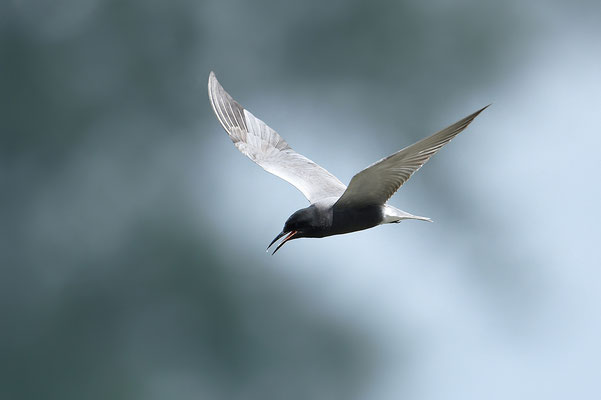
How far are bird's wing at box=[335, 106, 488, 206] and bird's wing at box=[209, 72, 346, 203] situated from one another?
2.60 feet

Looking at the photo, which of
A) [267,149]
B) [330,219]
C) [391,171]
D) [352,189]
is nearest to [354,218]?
[330,219]

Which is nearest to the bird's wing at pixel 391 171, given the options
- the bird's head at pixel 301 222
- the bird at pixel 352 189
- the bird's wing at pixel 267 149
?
the bird at pixel 352 189

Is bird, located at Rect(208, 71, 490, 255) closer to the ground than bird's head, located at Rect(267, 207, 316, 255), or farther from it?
farther from it

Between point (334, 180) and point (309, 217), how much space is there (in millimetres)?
1184

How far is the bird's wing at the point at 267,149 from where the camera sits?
18.7 feet

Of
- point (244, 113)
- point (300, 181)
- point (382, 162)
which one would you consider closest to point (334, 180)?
point (300, 181)

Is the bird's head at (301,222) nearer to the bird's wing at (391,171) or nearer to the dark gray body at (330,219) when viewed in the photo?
the dark gray body at (330,219)

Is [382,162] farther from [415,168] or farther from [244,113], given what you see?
[244,113]

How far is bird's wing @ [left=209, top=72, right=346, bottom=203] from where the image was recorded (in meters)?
5.70

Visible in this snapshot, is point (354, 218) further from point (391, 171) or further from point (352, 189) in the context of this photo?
point (391, 171)

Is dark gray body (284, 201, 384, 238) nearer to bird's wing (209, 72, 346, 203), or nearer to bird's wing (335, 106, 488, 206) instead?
bird's wing (335, 106, 488, 206)

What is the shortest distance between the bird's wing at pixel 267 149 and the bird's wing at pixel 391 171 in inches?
31.2

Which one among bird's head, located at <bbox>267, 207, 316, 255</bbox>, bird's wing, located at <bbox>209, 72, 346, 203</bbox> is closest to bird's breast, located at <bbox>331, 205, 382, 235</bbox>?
bird's head, located at <bbox>267, 207, 316, 255</bbox>

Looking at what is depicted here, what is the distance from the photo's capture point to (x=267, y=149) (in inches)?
248
